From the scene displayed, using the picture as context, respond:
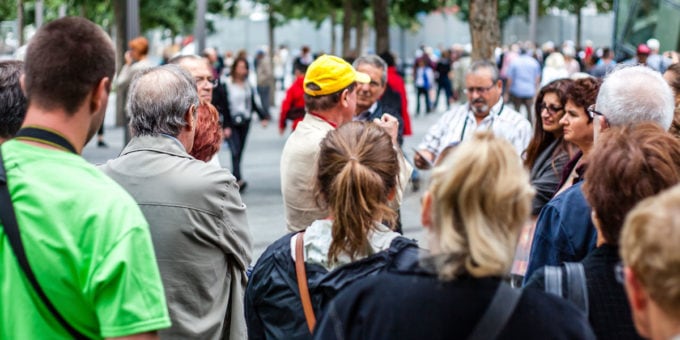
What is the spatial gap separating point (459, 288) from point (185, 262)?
168 cm

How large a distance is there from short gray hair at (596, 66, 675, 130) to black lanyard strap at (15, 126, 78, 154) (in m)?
2.52

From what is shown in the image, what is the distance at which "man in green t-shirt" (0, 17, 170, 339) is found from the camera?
2.42m

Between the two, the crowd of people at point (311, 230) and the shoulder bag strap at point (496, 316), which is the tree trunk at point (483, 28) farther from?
the shoulder bag strap at point (496, 316)

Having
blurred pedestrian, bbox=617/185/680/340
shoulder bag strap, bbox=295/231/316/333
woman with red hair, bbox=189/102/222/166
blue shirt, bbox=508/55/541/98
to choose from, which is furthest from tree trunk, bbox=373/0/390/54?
blurred pedestrian, bbox=617/185/680/340

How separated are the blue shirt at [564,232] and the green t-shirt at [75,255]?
5.66ft

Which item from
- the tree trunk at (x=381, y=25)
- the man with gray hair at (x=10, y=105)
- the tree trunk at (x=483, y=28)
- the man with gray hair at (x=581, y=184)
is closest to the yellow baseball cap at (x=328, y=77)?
the man with gray hair at (x=581, y=184)

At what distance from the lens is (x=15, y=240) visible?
244cm

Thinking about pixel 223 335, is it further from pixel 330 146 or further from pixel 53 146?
pixel 53 146

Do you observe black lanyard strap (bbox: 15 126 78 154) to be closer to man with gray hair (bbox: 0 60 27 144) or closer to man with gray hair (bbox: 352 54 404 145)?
man with gray hair (bbox: 0 60 27 144)

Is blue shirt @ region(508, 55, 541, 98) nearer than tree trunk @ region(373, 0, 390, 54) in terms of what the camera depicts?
Yes

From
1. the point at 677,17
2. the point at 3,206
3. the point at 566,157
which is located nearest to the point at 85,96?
the point at 3,206

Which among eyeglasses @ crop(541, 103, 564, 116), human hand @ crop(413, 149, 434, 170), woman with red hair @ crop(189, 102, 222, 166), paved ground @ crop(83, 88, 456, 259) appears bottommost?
paved ground @ crop(83, 88, 456, 259)

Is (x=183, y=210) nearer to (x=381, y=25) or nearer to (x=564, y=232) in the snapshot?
(x=564, y=232)

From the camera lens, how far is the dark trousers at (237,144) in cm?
1323
